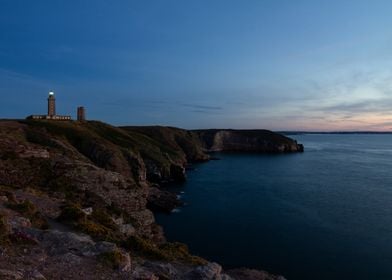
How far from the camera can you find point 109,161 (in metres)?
78.4

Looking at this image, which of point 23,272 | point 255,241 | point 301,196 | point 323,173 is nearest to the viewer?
point 23,272

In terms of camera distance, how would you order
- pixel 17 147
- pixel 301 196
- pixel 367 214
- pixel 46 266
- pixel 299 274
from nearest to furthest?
1. pixel 46 266
2. pixel 299 274
3. pixel 17 147
4. pixel 367 214
5. pixel 301 196

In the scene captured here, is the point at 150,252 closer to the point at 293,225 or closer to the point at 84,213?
the point at 84,213

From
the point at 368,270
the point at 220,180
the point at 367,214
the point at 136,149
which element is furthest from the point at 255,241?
the point at 136,149

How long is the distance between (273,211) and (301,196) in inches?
556

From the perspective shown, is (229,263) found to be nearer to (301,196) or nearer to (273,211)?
(273,211)

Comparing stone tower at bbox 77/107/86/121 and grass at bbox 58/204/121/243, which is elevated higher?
stone tower at bbox 77/107/86/121

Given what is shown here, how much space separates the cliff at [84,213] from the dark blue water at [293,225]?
22.4 feet

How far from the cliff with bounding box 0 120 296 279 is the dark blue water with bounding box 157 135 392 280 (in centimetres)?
683

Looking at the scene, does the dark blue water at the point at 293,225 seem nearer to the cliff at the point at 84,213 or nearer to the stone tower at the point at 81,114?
the cliff at the point at 84,213

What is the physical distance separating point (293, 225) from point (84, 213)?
34.9 m

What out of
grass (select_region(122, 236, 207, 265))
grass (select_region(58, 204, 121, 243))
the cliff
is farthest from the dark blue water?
grass (select_region(122, 236, 207, 265))

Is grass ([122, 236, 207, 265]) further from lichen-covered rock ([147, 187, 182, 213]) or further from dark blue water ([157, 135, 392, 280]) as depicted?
lichen-covered rock ([147, 187, 182, 213])

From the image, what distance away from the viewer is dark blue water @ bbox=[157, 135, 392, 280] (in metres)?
39.5
